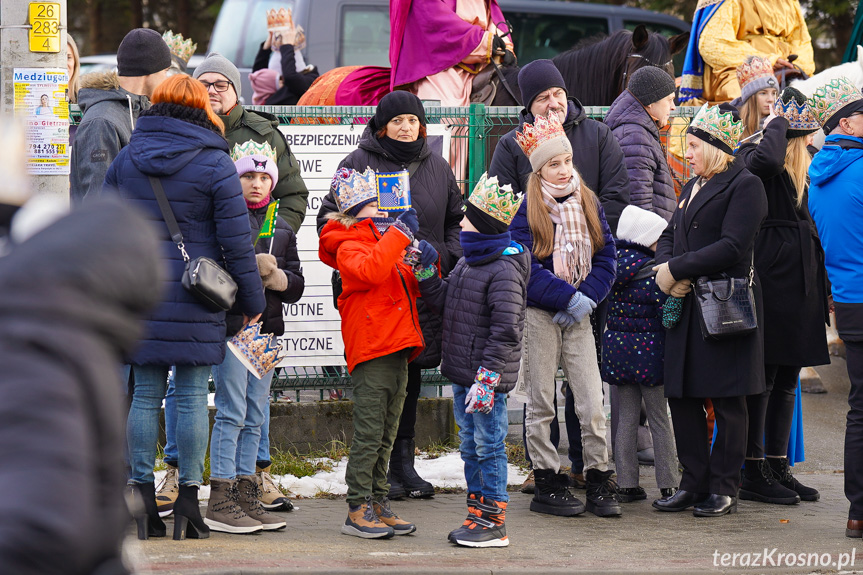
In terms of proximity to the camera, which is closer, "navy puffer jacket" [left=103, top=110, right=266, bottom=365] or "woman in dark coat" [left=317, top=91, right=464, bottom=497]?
"navy puffer jacket" [left=103, top=110, right=266, bottom=365]

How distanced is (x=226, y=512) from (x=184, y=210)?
1.55 m

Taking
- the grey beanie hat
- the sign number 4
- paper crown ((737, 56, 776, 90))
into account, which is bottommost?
the grey beanie hat

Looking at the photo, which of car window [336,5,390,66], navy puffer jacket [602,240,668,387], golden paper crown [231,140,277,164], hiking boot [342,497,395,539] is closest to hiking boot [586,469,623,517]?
navy puffer jacket [602,240,668,387]

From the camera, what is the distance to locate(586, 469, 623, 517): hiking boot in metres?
6.20

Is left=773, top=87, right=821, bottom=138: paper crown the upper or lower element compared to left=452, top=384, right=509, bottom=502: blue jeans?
upper

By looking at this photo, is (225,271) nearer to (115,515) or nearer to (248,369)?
(248,369)

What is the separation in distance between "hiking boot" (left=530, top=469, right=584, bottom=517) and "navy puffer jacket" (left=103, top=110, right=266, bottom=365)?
2.03 m

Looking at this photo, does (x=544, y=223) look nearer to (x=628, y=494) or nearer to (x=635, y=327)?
(x=635, y=327)

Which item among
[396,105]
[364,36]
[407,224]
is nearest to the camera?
[407,224]

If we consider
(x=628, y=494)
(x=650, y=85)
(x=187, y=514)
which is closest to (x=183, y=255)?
(x=187, y=514)

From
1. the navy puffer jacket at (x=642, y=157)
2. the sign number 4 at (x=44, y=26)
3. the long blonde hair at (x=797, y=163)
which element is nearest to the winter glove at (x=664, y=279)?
the navy puffer jacket at (x=642, y=157)

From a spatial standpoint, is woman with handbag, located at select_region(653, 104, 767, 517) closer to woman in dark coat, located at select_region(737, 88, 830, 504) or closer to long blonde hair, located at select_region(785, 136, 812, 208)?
woman in dark coat, located at select_region(737, 88, 830, 504)

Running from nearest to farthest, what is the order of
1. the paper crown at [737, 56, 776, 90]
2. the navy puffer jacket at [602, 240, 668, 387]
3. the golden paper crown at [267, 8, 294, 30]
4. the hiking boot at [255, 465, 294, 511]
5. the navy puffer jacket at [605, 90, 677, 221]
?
the hiking boot at [255, 465, 294, 511]
the navy puffer jacket at [602, 240, 668, 387]
the navy puffer jacket at [605, 90, 677, 221]
the paper crown at [737, 56, 776, 90]
the golden paper crown at [267, 8, 294, 30]

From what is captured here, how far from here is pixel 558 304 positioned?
6.02m
